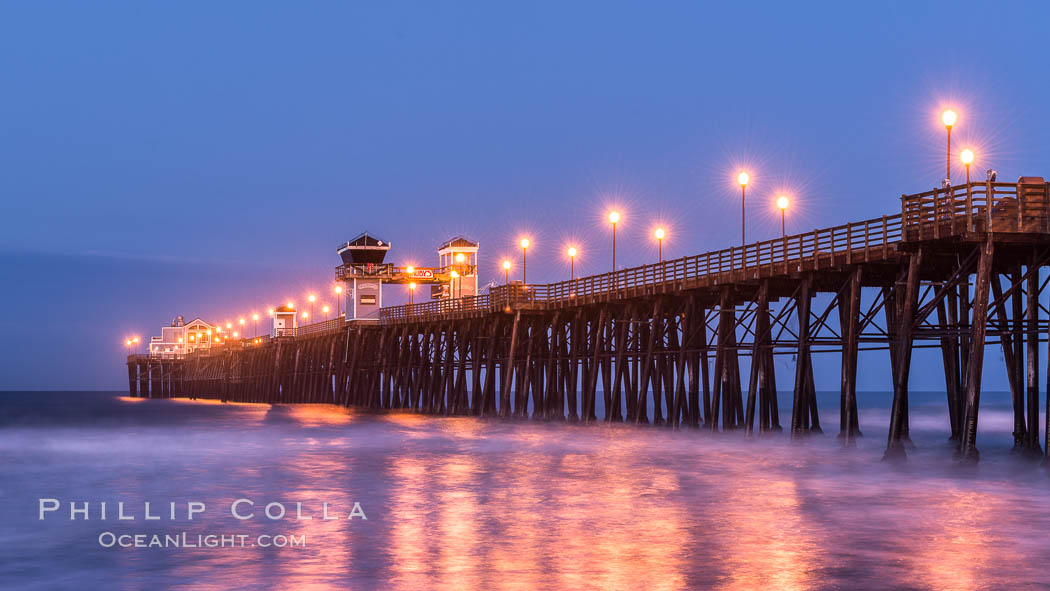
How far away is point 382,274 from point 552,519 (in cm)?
6574

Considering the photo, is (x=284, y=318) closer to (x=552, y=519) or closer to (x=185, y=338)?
(x=185, y=338)

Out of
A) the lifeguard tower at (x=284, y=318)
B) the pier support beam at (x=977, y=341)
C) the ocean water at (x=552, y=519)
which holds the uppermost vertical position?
the lifeguard tower at (x=284, y=318)

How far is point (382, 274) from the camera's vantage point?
284 feet

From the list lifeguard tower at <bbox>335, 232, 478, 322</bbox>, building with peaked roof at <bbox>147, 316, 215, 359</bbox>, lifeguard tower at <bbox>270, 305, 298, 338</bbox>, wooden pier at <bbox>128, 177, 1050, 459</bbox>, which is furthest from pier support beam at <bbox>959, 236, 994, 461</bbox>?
building with peaked roof at <bbox>147, 316, 215, 359</bbox>

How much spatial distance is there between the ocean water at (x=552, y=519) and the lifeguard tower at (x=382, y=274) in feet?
143

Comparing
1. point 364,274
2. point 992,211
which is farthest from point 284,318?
point 992,211

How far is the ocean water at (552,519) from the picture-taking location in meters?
16.3

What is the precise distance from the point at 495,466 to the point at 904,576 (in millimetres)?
18927

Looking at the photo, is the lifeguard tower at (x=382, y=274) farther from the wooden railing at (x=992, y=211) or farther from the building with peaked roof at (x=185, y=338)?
the building with peaked roof at (x=185, y=338)

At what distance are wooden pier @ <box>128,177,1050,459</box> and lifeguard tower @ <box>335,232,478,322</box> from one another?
2.19 metres

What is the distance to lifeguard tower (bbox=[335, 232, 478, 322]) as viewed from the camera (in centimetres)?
8469

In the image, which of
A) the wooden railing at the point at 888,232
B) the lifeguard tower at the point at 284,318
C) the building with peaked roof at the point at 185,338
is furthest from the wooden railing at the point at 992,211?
the building with peaked roof at the point at 185,338

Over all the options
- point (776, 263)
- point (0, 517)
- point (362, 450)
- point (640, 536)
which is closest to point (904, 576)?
point (640, 536)

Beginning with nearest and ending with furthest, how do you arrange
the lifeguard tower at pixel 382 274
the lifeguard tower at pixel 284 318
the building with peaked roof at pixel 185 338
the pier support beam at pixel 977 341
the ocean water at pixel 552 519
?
1. the ocean water at pixel 552 519
2. the pier support beam at pixel 977 341
3. the lifeguard tower at pixel 382 274
4. the lifeguard tower at pixel 284 318
5. the building with peaked roof at pixel 185 338
